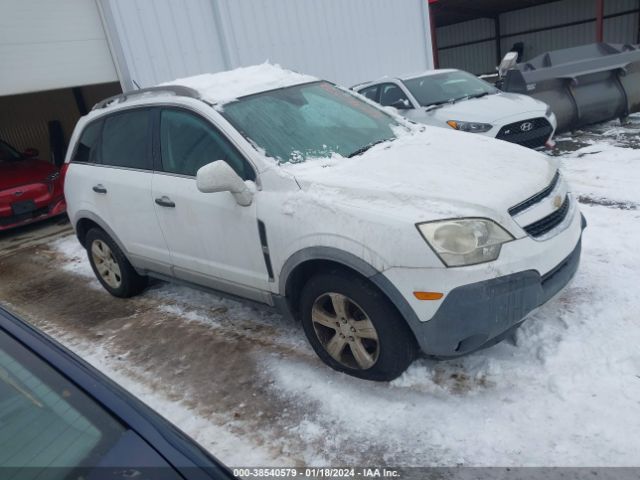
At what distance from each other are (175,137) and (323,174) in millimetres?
1349

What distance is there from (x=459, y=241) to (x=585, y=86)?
7940 millimetres

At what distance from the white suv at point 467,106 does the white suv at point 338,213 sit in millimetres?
3642

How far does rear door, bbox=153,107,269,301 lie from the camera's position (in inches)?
128

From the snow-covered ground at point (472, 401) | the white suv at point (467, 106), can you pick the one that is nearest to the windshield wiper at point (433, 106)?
the white suv at point (467, 106)

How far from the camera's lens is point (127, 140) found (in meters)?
4.18

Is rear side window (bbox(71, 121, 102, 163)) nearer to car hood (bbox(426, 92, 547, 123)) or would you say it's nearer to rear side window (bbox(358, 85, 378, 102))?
car hood (bbox(426, 92, 547, 123))

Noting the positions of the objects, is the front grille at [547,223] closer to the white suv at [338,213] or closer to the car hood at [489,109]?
the white suv at [338,213]

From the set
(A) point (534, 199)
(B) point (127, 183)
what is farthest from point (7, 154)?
(A) point (534, 199)

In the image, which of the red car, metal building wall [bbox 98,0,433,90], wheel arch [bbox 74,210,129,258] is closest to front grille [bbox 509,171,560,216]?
wheel arch [bbox 74,210,129,258]

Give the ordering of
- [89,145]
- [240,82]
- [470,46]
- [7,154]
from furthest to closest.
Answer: [470,46]
[7,154]
[89,145]
[240,82]

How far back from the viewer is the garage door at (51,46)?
726 cm

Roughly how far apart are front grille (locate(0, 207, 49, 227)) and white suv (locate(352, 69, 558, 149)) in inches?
226

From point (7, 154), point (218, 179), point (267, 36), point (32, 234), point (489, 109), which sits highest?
point (267, 36)

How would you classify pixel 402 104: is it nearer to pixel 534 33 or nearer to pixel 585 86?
pixel 585 86
